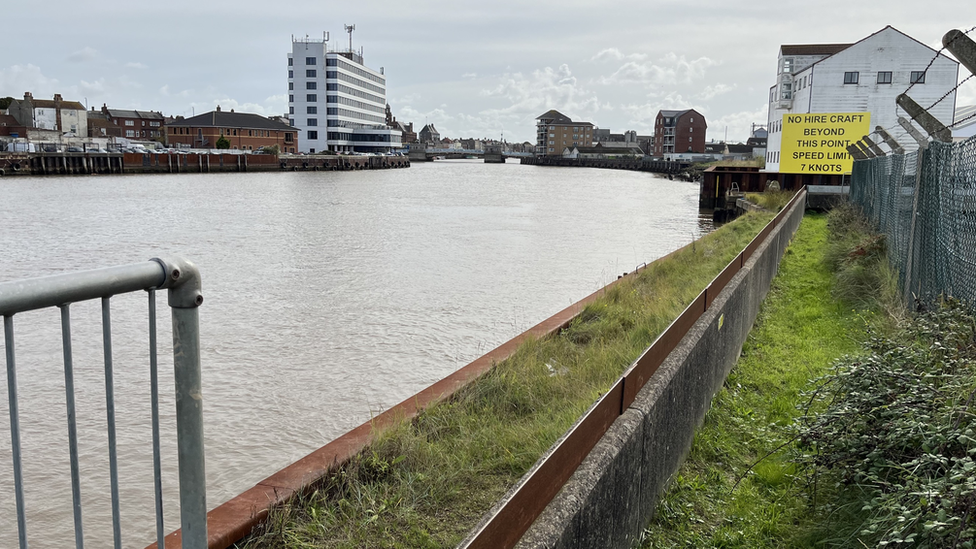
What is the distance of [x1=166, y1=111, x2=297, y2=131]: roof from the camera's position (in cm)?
11712

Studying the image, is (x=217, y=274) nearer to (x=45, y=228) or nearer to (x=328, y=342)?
(x=328, y=342)

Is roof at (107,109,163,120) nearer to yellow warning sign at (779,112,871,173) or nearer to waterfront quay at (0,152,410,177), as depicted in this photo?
waterfront quay at (0,152,410,177)

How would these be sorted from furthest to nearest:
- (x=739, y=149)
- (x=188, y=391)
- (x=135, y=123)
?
(x=739, y=149) < (x=135, y=123) < (x=188, y=391)

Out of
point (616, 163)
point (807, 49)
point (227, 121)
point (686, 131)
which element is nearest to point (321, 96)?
point (227, 121)

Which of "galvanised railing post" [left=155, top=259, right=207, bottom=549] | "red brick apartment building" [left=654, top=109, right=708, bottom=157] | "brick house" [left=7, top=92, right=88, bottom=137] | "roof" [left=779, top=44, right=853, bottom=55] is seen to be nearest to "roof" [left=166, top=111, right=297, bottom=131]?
"brick house" [left=7, top=92, right=88, bottom=137]

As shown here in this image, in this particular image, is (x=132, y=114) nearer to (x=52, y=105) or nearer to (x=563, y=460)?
(x=52, y=105)

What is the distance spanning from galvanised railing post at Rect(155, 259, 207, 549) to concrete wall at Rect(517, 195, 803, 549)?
1.18 m

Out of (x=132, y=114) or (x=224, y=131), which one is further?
(x=132, y=114)

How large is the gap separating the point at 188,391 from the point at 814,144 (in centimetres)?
3023

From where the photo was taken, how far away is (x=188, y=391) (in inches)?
79.1

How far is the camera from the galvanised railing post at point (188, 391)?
196 centimetres

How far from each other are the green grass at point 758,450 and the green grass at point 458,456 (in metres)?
0.28

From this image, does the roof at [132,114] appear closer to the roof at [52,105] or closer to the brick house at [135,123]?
the brick house at [135,123]

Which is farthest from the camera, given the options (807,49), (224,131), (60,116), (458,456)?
(60,116)
